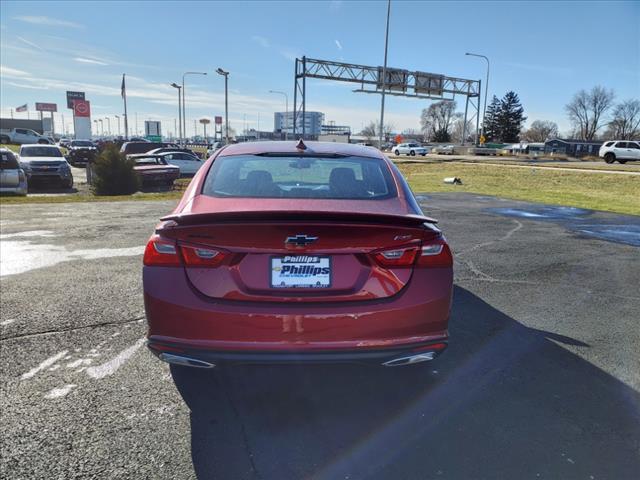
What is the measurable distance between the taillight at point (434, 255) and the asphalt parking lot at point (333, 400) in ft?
3.21

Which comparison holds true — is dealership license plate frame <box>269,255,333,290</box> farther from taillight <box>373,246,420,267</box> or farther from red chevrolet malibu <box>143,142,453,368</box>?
taillight <box>373,246,420,267</box>

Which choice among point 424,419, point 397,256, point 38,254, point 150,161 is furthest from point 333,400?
point 150,161

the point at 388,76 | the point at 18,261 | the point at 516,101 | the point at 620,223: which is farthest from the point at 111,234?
the point at 516,101

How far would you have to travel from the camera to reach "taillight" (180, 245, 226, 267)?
265 cm

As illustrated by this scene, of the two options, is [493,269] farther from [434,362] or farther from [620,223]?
[620,223]

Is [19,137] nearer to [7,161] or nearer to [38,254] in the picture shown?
[7,161]

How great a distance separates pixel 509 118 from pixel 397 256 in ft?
323

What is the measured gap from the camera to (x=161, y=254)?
2738 millimetres

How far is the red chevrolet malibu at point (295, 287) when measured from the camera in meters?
2.62

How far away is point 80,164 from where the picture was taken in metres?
34.2

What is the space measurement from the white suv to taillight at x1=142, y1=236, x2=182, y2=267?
44534 mm

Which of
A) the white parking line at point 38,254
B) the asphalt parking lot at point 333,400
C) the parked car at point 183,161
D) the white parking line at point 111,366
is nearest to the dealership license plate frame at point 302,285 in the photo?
the asphalt parking lot at point 333,400

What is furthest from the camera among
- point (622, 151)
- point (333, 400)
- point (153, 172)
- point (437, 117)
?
point (437, 117)

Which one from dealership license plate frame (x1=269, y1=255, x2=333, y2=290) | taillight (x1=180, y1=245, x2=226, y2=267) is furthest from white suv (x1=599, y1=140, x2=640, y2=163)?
taillight (x1=180, y1=245, x2=226, y2=267)
